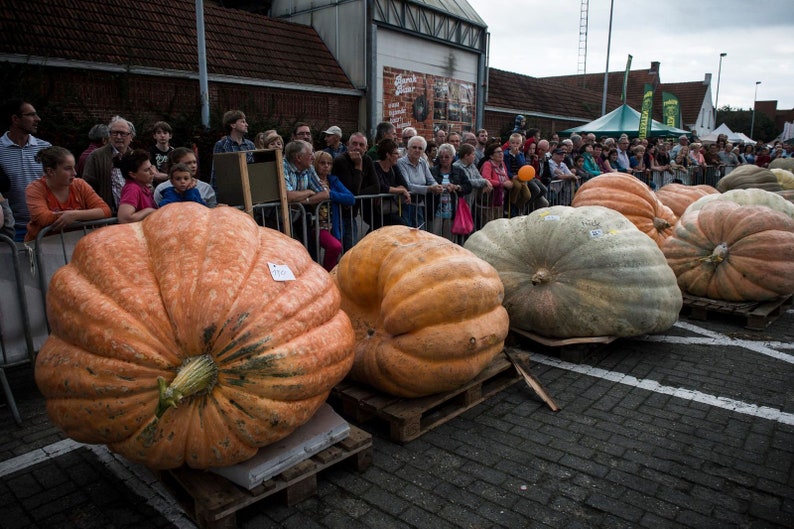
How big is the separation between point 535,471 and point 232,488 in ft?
5.52

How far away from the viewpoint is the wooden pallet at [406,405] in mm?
3443

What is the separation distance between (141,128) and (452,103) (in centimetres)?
1024

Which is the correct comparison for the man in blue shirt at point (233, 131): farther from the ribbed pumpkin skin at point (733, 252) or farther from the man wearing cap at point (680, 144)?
the man wearing cap at point (680, 144)

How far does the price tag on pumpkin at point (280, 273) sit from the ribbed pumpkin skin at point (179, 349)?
0.10 feet

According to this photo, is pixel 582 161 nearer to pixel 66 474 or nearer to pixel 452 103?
pixel 452 103

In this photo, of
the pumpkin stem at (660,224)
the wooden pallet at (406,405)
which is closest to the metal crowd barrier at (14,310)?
the wooden pallet at (406,405)

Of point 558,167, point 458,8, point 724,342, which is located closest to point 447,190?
point 724,342

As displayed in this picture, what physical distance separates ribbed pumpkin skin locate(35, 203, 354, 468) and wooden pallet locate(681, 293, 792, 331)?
4.99 meters

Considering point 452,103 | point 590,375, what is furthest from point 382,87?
point 590,375

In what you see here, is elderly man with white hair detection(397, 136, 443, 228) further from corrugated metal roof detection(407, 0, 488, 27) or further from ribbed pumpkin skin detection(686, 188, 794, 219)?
corrugated metal roof detection(407, 0, 488, 27)

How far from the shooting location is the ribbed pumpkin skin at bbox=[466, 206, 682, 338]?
470 centimetres

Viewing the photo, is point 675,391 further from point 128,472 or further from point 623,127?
point 623,127

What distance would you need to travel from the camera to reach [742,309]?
587 centimetres

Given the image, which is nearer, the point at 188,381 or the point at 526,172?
the point at 188,381
